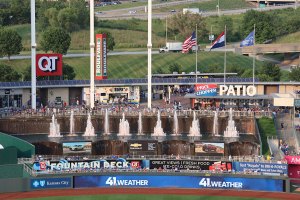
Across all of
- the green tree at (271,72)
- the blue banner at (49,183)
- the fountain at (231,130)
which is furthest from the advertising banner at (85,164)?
the green tree at (271,72)

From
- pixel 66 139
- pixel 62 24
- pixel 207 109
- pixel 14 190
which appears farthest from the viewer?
pixel 62 24

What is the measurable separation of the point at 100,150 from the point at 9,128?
1252 cm

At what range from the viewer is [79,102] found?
336 ft

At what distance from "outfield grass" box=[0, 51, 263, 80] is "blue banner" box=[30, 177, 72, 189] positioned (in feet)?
165

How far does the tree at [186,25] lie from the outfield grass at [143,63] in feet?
62.6

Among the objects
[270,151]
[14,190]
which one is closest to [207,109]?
[270,151]

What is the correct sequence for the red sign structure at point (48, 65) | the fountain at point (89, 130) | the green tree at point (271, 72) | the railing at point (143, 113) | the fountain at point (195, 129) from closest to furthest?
the fountain at point (89, 130), the fountain at point (195, 129), the railing at point (143, 113), the red sign structure at point (48, 65), the green tree at point (271, 72)

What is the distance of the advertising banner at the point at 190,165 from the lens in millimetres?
71312

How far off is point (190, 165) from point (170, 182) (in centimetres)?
263

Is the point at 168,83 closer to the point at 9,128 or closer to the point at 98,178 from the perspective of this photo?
the point at 9,128

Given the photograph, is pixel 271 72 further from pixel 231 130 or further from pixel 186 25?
pixel 186 25

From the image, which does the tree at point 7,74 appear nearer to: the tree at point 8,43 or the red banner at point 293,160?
the tree at point 8,43

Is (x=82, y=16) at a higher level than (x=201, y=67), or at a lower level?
higher

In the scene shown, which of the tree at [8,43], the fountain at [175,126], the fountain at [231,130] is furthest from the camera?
the tree at [8,43]
